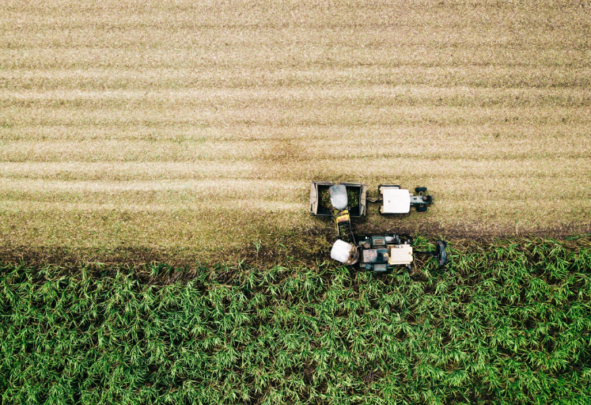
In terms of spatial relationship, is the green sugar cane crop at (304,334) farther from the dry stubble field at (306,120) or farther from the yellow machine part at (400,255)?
the dry stubble field at (306,120)

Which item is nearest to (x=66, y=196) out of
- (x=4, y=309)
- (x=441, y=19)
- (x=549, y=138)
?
(x=4, y=309)

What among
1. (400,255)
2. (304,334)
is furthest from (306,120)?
(304,334)

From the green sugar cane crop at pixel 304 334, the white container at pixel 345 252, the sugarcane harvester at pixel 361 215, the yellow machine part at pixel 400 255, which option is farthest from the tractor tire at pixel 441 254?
the white container at pixel 345 252

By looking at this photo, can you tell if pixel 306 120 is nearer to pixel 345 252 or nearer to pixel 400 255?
pixel 345 252

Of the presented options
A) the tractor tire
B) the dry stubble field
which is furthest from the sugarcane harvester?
the dry stubble field

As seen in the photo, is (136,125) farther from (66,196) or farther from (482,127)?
(482,127)

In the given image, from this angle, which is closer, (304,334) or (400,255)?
(400,255)
